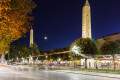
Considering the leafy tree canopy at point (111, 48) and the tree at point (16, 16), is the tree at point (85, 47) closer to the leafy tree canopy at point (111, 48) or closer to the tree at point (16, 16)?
the leafy tree canopy at point (111, 48)

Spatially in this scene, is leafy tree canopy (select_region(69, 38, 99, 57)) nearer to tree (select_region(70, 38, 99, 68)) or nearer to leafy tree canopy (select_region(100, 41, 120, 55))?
tree (select_region(70, 38, 99, 68))

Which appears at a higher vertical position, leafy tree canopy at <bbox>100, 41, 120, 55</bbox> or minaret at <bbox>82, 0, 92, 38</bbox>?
minaret at <bbox>82, 0, 92, 38</bbox>

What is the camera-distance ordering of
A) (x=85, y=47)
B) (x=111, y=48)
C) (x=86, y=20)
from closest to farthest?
1. (x=85, y=47)
2. (x=111, y=48)
3. (x=86, y=20)

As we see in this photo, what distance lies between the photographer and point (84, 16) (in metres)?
47.8

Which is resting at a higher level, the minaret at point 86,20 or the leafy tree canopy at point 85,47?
the minaret at point 86,20

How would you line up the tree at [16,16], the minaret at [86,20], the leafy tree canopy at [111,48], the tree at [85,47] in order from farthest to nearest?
1. the minaret at [86,20]
2. the leafy tree canopy at [111,48]
3. the tree at [85,47]
4. the tree at [16,16]

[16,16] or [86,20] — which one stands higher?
[86,20]

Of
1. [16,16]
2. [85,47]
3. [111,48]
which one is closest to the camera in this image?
[16,16]

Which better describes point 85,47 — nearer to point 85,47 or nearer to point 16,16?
point 85,47

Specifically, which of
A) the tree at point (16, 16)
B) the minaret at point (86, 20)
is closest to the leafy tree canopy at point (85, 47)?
the minaret at point (86, 20)

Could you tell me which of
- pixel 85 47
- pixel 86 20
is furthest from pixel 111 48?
pixel 86 20

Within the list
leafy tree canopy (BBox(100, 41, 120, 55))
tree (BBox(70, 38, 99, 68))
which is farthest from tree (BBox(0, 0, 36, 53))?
leafy tree canopy (BBox(100, 41, 120, 55))

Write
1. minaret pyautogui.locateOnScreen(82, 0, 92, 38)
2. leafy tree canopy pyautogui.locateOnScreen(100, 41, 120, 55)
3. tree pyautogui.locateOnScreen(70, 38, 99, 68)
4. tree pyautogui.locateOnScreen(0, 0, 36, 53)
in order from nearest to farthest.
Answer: tree pyautogui.locateOnScreen(0, 0, 36, 53) < tree pyautogui.locateOnScreen(70, 38, 99, 68) < leafy tree canopy pyautogui.locateOnScreen(100, 41, 120, 55) < minaret pyautogui.locateOnScreen(82, 0, 92, 38)

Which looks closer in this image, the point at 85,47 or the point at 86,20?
the point at 85,47
